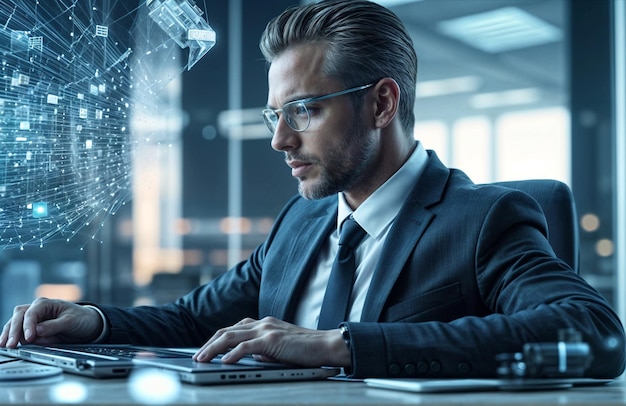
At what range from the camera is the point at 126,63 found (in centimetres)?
168

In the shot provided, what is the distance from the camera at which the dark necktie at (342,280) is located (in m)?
1.58

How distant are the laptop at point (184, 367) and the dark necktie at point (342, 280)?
0.34 metres

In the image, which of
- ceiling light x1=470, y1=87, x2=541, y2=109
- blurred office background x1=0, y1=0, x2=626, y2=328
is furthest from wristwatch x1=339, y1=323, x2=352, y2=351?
ceiling light x1=470, y1=87, x2=541, y2=109

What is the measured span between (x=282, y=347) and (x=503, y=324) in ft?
1.10

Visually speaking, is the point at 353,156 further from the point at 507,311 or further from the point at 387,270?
the point at 507,311

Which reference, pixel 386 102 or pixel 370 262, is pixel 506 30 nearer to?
pixel 386 102

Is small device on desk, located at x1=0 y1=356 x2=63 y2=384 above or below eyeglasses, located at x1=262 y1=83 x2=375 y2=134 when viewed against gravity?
below

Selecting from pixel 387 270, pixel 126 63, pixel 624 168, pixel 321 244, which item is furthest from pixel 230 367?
pixel 624 168

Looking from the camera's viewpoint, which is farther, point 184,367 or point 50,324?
point 50,324

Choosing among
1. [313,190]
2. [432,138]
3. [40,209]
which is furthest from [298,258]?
[432,138]

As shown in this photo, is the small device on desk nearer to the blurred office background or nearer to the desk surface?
the desk surface

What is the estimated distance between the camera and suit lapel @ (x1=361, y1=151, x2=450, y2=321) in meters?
1.49

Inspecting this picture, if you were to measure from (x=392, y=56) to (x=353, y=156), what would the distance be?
26 centimetres

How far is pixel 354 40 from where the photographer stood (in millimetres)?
1733
